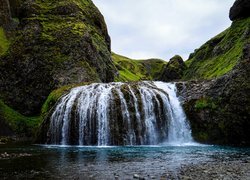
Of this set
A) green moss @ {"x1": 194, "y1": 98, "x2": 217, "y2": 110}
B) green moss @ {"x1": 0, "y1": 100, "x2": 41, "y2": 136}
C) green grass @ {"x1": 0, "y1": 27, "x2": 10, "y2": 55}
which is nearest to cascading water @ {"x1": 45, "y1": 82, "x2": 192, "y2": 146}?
green moss @ {"x1": 194, "y1": 98, "x2": 217, "y2": 110}

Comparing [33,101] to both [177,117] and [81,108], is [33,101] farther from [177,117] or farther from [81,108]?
[177,117]

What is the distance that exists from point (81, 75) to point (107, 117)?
21.9 m

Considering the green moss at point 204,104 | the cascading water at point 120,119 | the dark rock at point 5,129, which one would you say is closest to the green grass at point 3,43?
the dark rock at point 5,129

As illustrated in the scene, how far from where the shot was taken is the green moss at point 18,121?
159 ft

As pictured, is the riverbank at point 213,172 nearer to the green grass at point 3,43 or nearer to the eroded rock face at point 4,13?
the green grass at point 3,43

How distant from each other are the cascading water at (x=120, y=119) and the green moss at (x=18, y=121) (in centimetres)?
1089

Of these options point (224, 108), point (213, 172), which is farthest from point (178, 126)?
point (213, 172)

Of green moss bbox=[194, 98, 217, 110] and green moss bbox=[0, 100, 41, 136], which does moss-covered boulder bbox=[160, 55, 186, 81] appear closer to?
green moss bbox=[0, 100, 41, 136]

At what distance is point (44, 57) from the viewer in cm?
6019

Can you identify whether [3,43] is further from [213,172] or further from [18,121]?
[213,172]

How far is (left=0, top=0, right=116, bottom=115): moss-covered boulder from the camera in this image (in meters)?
56.7

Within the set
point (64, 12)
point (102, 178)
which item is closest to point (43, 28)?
point (64, 12)

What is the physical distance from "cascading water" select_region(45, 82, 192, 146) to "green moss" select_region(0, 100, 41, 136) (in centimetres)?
1089

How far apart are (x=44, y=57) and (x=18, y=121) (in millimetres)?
15615
